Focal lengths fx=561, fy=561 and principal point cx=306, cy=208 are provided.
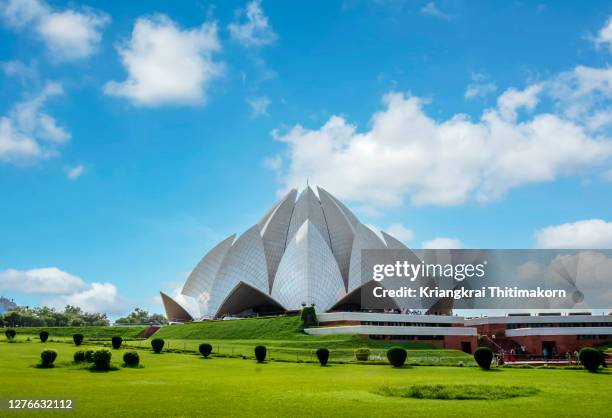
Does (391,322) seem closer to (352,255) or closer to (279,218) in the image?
(352,255)

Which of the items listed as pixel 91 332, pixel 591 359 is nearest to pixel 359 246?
pixel 91 332

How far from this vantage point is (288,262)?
48.5m

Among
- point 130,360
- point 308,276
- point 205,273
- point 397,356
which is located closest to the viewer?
point 130,360

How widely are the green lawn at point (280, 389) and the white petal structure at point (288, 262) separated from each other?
2163 centimetres

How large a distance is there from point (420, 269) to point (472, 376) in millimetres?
31325

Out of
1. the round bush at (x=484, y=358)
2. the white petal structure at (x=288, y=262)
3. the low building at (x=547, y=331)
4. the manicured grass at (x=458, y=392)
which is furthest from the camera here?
the white petal structure at (x=288, y=262)

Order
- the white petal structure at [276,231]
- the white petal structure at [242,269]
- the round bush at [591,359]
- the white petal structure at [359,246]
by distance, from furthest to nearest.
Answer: the white petal structure at [276,231] < the white petal structure at [242,269] < the white petal structure at [359,246] < the round bush at [591,359]

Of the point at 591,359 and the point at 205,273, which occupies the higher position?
the point at 205,273

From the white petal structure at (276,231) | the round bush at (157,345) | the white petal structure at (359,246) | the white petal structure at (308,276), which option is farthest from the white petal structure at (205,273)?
the round bush at (157,345)

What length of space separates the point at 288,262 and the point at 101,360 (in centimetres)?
2810

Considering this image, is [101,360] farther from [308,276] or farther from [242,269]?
[242,269]

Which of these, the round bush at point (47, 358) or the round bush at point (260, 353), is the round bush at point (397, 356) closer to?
the round bush at point (260, 353)

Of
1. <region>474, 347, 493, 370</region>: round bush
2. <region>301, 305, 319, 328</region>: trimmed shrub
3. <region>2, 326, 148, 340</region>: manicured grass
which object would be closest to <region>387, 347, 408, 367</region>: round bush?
<region>474, 347, 493, 370</region>: round bush

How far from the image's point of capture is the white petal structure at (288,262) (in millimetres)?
47219
